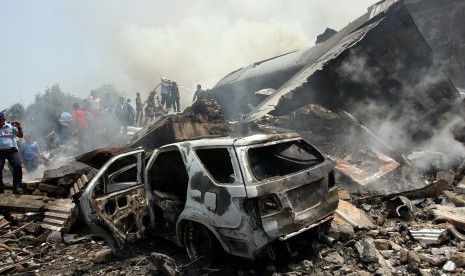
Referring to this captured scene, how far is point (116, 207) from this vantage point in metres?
4.81

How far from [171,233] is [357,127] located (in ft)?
19.5

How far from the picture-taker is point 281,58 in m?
16.5

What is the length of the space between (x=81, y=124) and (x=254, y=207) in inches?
391

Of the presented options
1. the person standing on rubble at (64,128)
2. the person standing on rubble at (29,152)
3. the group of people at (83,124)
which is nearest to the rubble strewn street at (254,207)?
the group of people at (83,124)

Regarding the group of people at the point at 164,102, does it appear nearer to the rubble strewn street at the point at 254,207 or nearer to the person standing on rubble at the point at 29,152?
the person standing on rubble at the point at 29,152

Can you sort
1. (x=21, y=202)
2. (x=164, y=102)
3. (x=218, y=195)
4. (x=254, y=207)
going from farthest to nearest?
Answer: 1. (x=164, y=102)
2. (x=21, y=202)
3. (x=218, y=195)
4. (x=254, y=207)

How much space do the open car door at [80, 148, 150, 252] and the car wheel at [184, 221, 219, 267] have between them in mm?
865

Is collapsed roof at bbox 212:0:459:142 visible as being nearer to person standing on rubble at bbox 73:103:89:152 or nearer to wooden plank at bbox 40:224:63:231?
person standing on rubble at bbox 73:103:89:152

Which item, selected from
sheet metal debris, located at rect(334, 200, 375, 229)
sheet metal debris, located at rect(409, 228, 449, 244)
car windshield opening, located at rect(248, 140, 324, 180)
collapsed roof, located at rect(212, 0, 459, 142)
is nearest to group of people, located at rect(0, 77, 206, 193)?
collapsed roof, located at rect(212, 0, 459, 142)

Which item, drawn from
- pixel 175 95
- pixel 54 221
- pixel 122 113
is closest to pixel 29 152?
pixel 54 221

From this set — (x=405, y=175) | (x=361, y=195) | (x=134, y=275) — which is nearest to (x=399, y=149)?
(x=405, y=175)

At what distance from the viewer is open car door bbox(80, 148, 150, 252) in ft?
15.3

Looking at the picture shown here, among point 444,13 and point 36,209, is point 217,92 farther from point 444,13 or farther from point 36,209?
point 36,209

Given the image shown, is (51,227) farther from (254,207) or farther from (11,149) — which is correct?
(254,207)
